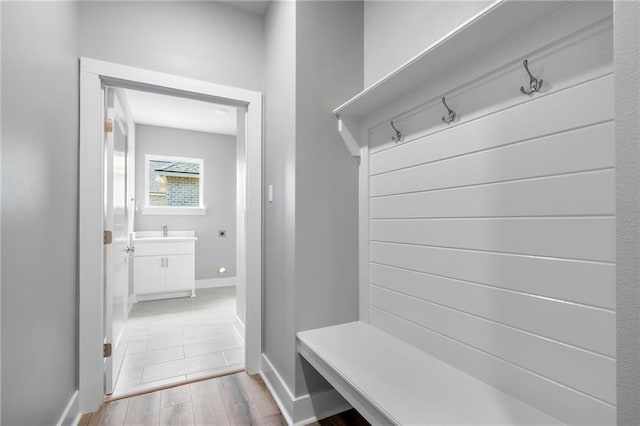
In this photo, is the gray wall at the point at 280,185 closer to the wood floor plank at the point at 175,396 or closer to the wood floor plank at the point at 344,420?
the wood floor plank at the point at 344,420

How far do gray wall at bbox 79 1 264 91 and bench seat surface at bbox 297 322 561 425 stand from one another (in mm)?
1865

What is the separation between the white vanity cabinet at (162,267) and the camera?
3908 millimetres

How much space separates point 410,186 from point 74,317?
2.00 meters

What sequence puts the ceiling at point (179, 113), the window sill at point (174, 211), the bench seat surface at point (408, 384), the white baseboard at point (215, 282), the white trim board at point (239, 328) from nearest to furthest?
the bench seat surface at point (408, 384) < the white trim board at point (239, 328) < the ceiling at point (179, 113) < the window sill at point (174, 211) < the white baseboard at point (215, 282)

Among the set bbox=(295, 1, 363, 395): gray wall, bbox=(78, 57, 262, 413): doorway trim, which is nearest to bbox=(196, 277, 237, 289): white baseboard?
bbox=(78, 57, 262, 413): doorway trim

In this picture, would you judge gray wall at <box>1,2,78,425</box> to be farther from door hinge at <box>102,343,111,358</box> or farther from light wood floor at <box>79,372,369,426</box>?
light wood floor at <box>79,372,369,426</box>

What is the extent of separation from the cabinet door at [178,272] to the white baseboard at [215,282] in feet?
2.36

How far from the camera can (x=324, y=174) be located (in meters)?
1.72

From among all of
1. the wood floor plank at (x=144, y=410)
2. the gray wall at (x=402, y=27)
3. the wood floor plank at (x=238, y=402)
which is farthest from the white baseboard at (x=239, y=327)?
the gray wall at (x=402, y=27)

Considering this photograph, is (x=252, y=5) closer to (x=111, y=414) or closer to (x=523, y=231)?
(x=523, y=231)

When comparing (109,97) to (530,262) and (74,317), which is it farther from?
(530,262)

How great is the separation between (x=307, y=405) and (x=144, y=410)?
0.97 m

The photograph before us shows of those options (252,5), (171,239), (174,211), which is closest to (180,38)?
(252,5)

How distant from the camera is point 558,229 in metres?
0.90
